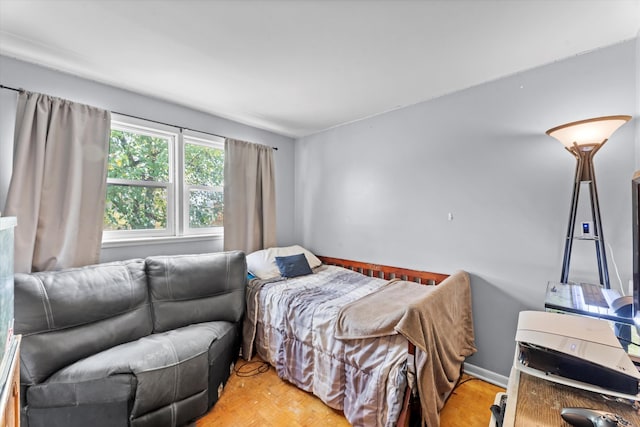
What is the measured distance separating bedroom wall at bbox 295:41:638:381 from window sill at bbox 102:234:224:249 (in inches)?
66.0

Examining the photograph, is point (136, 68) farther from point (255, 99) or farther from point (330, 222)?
point (330, 222)

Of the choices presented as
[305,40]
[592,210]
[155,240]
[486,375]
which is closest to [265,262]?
[155,240]

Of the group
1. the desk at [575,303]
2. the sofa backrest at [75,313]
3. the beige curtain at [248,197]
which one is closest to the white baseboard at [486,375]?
the desk at [575,303]

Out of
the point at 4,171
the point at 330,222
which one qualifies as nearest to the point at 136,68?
the point at 4,171

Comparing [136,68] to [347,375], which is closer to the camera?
[347,375]

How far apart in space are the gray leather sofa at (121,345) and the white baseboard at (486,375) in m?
1.99

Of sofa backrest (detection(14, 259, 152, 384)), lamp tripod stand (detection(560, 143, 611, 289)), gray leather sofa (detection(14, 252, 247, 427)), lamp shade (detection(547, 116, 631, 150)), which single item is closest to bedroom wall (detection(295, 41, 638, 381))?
lamp tripod stand (detection(560, 143, 611, 289))

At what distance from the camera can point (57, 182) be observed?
194 cm

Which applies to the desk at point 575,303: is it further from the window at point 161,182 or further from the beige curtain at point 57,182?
the beige curtain at point 57,182

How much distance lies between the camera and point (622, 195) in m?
1.64

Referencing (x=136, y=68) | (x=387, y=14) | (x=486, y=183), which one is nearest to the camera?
(x=387, y=14)

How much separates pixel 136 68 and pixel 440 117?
2534 millimetres

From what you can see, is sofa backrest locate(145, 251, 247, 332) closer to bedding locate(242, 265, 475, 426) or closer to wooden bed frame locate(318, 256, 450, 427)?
bedding locate(242, 265, 475, 426)

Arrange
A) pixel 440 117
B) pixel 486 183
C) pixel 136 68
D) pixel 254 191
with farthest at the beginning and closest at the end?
pixel 254 191 → pixel 440 117 → pixel 486 183 → pixel 136 68
